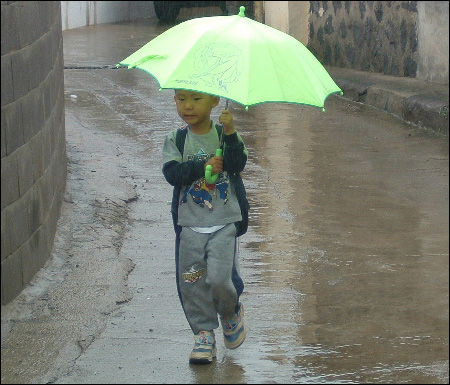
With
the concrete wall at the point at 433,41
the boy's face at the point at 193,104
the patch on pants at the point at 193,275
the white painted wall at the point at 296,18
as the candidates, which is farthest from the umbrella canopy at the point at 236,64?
the white painted wall at the point at 296,18

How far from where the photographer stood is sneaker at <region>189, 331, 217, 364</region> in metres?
3.69

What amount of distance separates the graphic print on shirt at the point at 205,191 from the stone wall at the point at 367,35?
676cm

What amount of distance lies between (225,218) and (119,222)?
6.50 ft

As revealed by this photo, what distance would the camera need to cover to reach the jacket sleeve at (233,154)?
3631 mm

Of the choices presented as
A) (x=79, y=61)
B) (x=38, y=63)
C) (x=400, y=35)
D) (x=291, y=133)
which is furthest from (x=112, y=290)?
(x=79, y=61)

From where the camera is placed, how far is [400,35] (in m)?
10.4

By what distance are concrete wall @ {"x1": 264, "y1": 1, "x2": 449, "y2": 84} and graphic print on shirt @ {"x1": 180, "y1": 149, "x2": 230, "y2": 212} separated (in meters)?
6.11

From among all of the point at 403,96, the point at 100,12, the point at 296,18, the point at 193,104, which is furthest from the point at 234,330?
the point at 100,12

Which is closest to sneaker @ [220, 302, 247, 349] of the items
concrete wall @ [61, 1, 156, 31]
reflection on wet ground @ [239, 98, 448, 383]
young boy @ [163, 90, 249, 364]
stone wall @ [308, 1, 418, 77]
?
young boy @ [163, 90, 249, 364]

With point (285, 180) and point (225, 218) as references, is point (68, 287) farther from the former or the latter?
point (285, 180)

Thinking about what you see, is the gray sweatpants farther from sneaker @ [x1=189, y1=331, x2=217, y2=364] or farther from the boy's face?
the boy's face

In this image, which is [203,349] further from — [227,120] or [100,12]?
[100,12]

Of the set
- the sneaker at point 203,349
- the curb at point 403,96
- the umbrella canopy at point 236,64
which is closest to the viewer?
the umbrella canopy at point 236,64

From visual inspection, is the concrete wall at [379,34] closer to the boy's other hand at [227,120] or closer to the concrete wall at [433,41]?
the concrete wall at [433,41]
